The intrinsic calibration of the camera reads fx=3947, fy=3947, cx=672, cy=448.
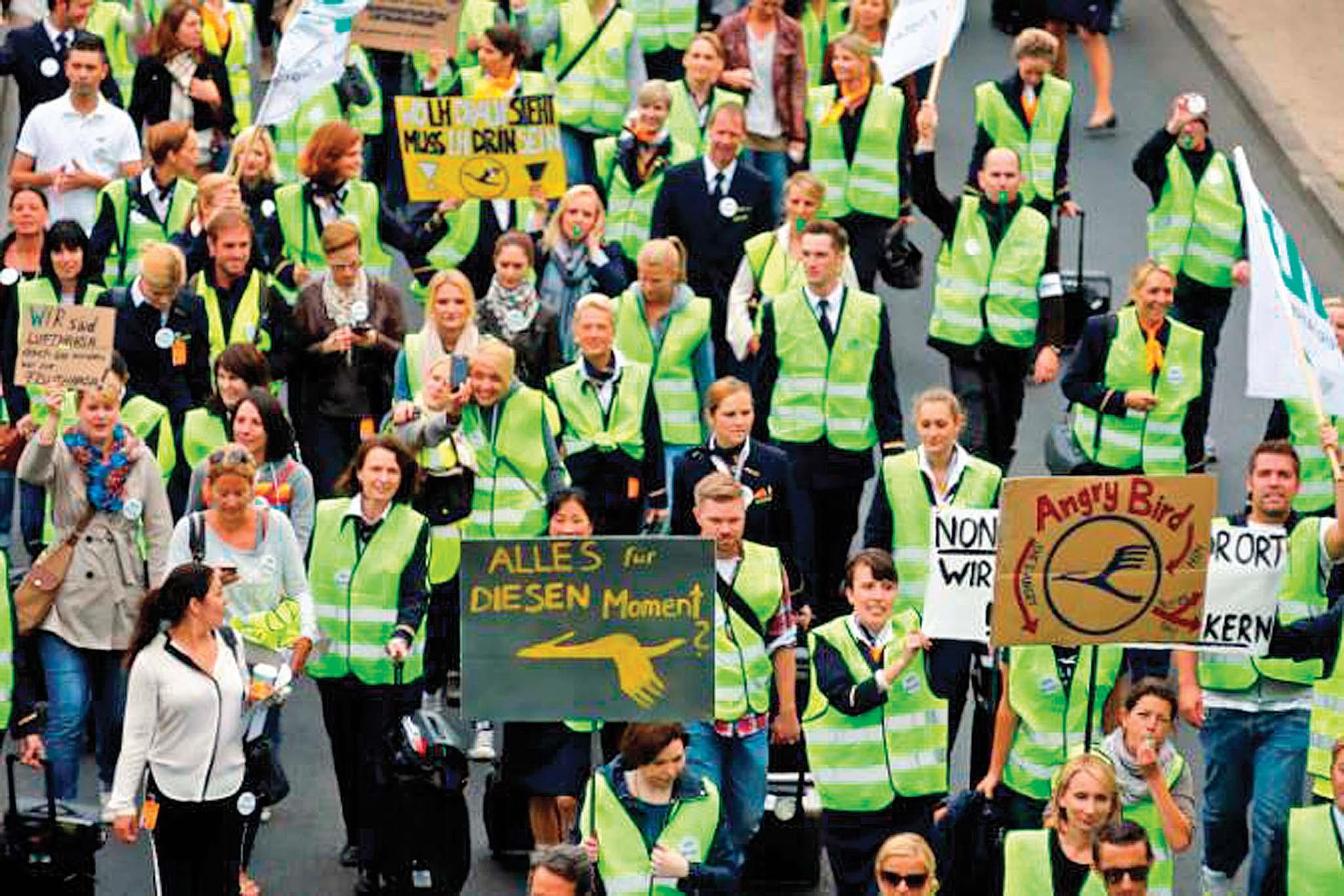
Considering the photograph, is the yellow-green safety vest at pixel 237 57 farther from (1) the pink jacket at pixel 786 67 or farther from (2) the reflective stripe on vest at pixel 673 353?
(2) the reflective stripe on vest at pixel 673 353

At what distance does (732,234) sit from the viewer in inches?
775

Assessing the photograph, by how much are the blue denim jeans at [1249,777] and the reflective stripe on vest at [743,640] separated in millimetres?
1837

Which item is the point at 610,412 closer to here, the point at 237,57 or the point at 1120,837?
the point at 1120,837

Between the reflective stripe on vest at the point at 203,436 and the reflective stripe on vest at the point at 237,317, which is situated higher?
the reflective stripe on vest at the point at 237,317

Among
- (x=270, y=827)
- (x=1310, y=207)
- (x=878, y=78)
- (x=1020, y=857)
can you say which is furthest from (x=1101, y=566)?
(x=1310, y=207)

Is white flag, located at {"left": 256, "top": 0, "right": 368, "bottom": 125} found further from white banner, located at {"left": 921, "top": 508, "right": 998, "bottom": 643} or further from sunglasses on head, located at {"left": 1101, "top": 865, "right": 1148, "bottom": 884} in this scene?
sunglasses on head, located at {"left": 1101, "top": 865, "right": 1148, "bottom": 884}

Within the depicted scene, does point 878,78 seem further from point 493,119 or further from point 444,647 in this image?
point 444,647

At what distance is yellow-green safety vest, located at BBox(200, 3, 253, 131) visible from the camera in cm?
2220

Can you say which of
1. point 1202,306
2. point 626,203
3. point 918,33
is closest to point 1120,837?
point 1202,306

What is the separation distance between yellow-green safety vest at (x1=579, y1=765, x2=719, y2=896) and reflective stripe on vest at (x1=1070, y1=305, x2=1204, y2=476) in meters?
4.47

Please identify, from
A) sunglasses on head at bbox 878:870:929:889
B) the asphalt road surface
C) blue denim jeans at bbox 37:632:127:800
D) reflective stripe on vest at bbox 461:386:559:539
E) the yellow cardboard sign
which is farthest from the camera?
the yellow cardboard sign

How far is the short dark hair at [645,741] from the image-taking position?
46.5ft

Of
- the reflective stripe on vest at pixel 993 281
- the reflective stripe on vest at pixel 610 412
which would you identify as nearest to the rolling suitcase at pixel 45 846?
the reflective stripe on vest at pixel 610 412

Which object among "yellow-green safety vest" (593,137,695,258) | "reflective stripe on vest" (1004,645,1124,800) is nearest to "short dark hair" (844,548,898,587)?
"reflective stripe on vest" (1004,645,1124,800)
